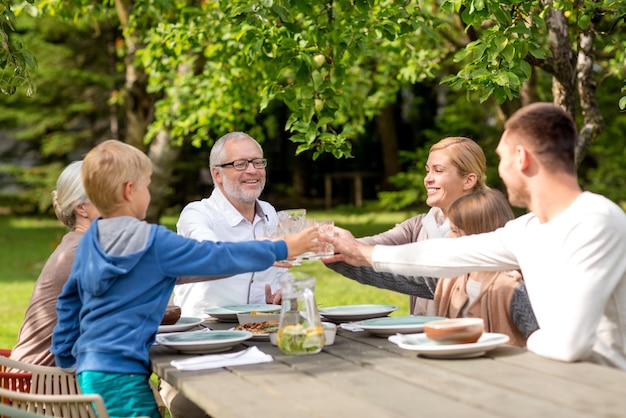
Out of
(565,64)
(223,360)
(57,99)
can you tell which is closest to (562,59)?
(565,64)

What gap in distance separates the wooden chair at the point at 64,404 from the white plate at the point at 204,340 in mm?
340

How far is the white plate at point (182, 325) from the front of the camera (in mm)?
3756

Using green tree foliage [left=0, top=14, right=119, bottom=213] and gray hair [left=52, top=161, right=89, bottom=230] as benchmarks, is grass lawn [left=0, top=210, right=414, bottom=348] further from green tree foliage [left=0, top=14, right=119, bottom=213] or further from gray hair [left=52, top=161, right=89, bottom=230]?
gray hair [left=52, top=161, right=89, bottom=230]

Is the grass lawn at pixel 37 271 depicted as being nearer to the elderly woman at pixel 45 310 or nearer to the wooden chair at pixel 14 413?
the elderly woman at pixel 45 310

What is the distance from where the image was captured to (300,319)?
313 cm

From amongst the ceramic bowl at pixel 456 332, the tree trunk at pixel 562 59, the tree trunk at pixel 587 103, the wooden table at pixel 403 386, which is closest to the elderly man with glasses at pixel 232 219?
the wooden table at pixel 403 386

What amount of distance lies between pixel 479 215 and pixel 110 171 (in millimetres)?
1529

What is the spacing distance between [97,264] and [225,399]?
81 centimetres

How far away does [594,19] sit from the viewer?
6238 millimetres

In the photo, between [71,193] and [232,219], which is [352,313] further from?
[232,219]

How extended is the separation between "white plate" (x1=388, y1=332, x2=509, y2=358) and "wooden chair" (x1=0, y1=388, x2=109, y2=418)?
0.99m

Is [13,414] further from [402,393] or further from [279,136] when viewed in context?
[279,136]

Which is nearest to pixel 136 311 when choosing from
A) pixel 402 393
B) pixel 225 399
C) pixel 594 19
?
pixel 225 399

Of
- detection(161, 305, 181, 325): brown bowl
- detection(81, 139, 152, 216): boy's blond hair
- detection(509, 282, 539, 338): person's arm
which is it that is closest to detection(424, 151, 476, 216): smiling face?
detection(509, 282, 539, 338): person's arm
